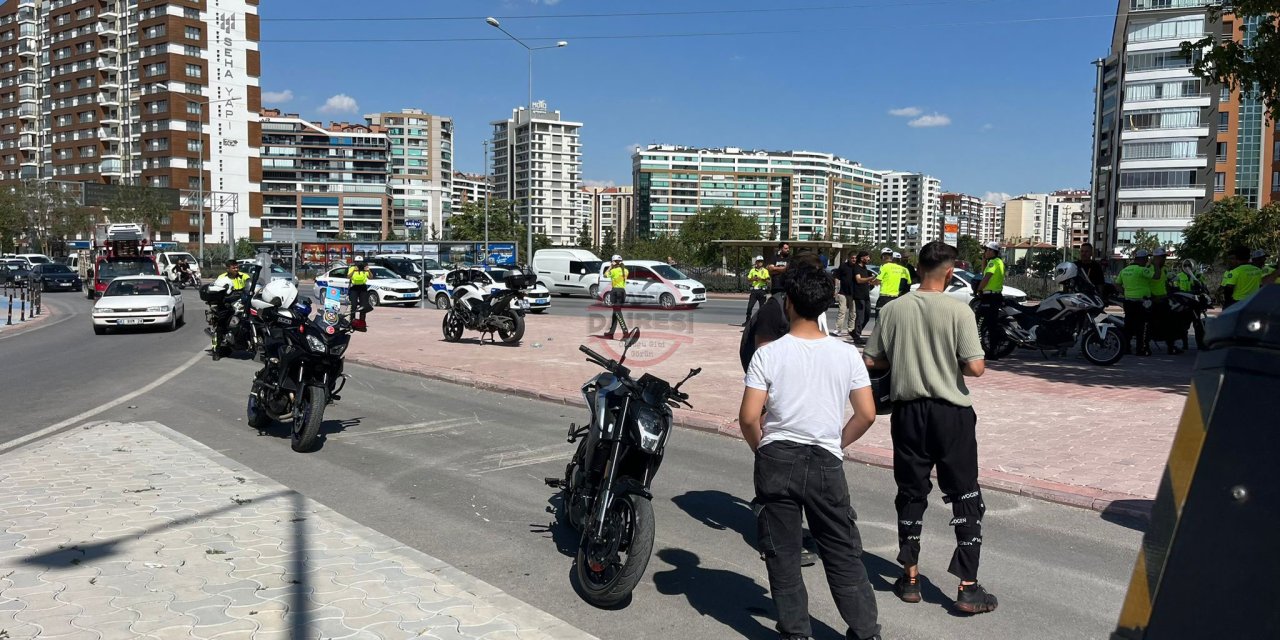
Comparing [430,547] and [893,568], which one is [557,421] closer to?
[430,547]

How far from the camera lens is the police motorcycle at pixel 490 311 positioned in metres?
17.0

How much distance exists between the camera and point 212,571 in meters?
4.54

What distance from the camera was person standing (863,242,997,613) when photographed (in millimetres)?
4227

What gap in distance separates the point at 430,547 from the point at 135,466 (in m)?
3.20

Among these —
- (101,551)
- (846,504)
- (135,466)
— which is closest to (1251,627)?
(846,504)

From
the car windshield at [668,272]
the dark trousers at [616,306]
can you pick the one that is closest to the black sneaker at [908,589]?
the dark trousers at [616,306]

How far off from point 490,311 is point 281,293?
8734 mm

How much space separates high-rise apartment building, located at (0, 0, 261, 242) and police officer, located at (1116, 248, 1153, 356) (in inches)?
3395

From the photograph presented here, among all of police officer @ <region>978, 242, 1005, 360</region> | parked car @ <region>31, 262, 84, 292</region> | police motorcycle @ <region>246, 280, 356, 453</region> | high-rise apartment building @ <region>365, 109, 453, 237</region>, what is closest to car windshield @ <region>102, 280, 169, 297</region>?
police motorcycle @ <region>246, 280, 356, 453</region>

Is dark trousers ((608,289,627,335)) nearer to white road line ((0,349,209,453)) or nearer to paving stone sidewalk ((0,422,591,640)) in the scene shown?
white road line ((0,349,209,453))

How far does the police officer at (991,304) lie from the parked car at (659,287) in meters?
16.2

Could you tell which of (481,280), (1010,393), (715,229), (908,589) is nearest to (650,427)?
(908,589)

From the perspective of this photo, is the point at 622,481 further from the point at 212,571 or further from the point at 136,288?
the point at 136,288

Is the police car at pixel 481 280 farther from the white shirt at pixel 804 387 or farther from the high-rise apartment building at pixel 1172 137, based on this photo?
the high-rise apartment building at pixel 1172 137
